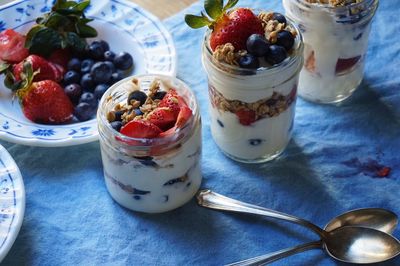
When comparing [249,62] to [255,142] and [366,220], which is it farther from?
[366,220]

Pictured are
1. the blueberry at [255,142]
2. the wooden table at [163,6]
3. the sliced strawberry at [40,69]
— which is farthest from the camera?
the wooden table at [163,6]

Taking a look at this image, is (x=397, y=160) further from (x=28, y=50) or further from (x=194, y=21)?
(x=28, y=50)

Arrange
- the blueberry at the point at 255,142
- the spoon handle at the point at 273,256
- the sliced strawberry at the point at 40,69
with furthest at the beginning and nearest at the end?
the sliced strawberry at the point at 40,69 < the blueberry at the point at 255,142 < the spoon handle at the point at 273,256

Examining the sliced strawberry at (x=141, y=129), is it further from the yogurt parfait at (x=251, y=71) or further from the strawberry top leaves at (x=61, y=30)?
the strawberry top leaves at (x=61, y=30)

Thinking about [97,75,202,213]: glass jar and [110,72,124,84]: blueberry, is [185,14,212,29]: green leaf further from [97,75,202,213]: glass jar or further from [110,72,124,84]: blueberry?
[110,72,124,84]: blueberry

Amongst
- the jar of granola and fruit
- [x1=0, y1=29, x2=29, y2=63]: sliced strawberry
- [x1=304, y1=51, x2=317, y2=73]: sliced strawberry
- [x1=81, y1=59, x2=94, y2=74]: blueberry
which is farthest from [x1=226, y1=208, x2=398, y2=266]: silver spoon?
[x1=0, y1=29, x2=29, y2=63]: sliced strawberry

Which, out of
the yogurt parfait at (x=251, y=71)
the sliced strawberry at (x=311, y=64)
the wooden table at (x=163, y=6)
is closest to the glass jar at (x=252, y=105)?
the yogurt parfait at (x=251, y=71)

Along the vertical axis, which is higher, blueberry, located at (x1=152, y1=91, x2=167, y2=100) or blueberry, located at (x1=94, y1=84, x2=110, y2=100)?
blueberry, located at (x1=152, y1=91, x2=167, y2=100)
